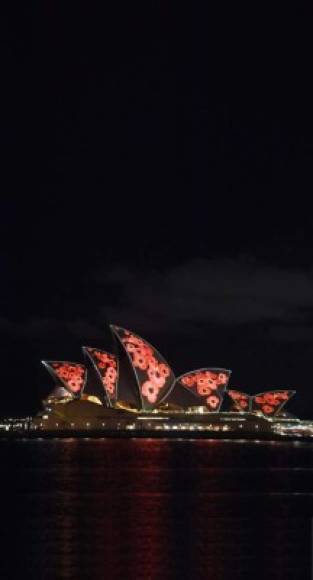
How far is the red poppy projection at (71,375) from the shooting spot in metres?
125

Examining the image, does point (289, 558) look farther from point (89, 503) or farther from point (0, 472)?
point (0, 472)

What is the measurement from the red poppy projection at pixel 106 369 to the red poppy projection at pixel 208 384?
10.4 m

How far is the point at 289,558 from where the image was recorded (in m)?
22.7

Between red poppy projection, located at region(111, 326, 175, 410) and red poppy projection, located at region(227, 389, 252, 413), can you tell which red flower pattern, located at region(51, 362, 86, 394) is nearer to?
red poppy projection, located at region(111, 326, 175, 410)

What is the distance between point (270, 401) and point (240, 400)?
471cm

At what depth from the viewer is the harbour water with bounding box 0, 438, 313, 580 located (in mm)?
21703

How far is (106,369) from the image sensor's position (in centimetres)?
11862

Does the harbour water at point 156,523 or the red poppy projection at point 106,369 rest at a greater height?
the red poppy projection at point 106,369

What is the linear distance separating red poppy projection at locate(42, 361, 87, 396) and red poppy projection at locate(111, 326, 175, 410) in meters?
11.1

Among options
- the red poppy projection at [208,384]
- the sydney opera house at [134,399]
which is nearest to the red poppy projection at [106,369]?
the sydney opera house at [134,399]

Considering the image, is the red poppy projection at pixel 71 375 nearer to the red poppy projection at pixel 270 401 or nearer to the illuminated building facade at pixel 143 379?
the illuminated building facade at pixel 143 379

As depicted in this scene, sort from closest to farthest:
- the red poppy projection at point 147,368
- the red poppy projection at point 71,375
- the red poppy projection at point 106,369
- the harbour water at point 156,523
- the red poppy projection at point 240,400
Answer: the harbour water at point 156,523 → the red poppy projection at point 147,368 → the red poppy projection at point 106,369 → the red poppy projection at point 71,375 → the red poppy projection at point 240,400

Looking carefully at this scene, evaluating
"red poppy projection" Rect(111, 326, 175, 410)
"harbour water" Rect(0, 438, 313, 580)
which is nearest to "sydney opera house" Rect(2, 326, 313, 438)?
"red poppy projection" Rect(111, 326, 175, 410)

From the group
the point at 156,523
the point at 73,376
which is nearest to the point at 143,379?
the point at 73,376
